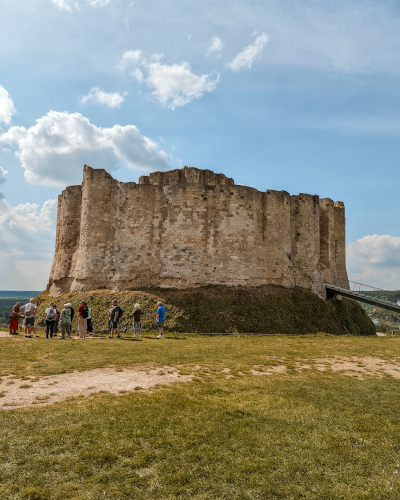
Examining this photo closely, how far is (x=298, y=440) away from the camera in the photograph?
5.66 m

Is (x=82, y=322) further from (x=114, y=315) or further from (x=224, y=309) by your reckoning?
(x=224, y=309)

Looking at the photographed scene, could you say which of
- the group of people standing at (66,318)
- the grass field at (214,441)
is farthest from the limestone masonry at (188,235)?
the grass field at (214,441)

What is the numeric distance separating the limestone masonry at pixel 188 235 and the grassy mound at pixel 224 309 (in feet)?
3.38

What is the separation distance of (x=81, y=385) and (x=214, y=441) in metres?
4.44

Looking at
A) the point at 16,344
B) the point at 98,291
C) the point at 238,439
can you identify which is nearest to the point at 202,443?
the point at 238,439

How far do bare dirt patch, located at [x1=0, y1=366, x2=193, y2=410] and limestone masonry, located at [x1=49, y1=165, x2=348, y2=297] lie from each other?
13.6m

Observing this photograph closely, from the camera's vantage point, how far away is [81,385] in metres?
8.69

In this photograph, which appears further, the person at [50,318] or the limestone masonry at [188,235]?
the limestone masonry at [188,235]

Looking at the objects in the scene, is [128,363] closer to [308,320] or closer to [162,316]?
[162,316]

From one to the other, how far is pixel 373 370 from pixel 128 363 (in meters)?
7.77

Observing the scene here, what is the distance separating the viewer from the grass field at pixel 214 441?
4.36 meters

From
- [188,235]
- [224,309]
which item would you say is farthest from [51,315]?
[188,235]

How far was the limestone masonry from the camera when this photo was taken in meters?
24.0

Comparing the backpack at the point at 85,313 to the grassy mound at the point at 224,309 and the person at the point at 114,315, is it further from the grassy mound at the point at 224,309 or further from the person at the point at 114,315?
the grassy mound at the point at 224,309
